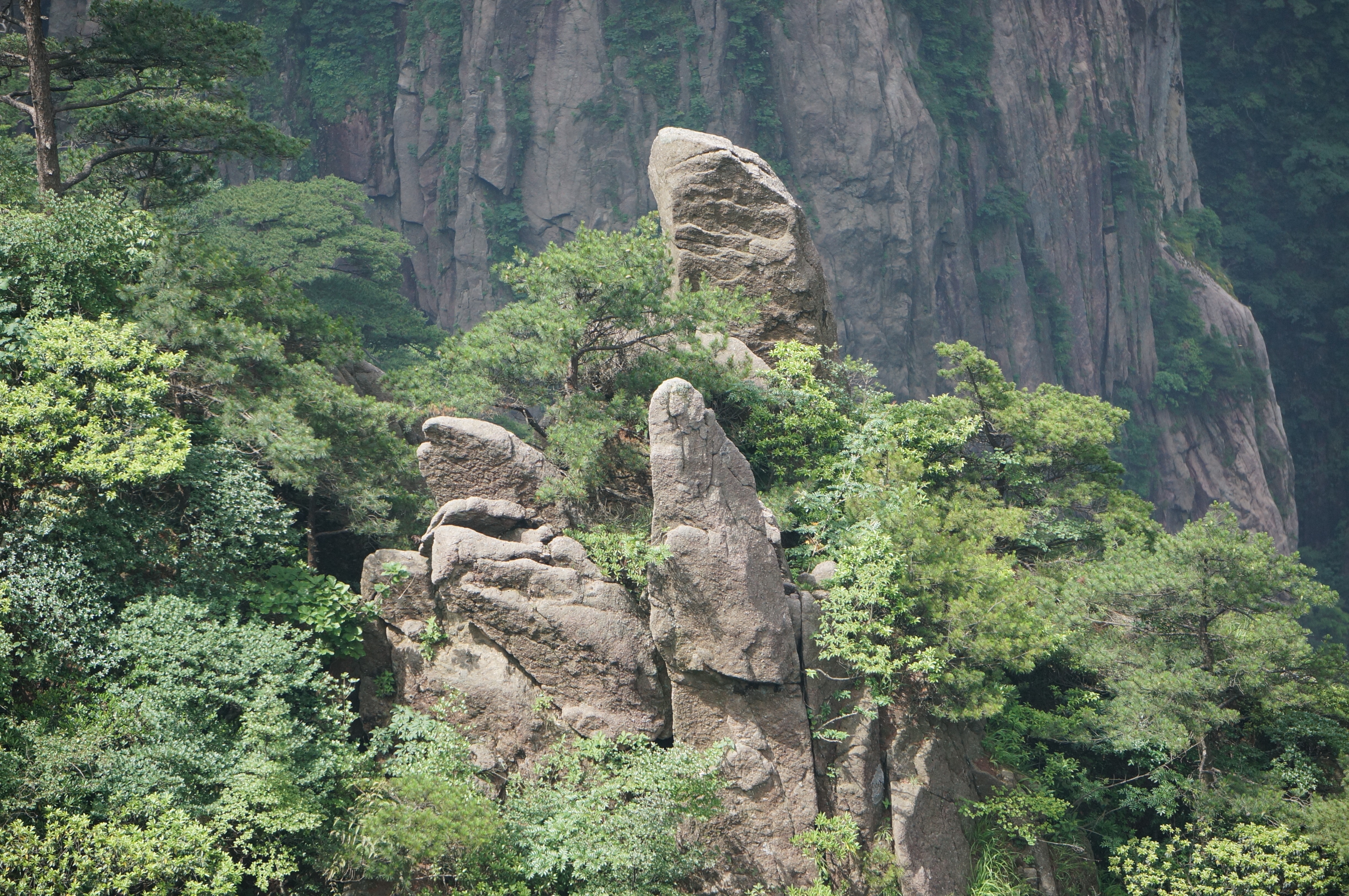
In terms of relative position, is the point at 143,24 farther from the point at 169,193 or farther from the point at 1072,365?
the point at 1072,365

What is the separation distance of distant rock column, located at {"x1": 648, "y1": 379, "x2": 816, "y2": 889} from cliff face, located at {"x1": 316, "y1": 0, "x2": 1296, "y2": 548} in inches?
1514

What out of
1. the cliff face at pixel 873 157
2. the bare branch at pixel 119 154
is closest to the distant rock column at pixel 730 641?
the bare branch at pixel 119 154

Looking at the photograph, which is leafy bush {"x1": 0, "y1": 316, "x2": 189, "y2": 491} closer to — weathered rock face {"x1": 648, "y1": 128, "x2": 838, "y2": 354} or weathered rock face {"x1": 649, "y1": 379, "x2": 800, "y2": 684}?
weathered rock face {"x1": 649, "y1": 379, "x2": 800, "y2": 684}

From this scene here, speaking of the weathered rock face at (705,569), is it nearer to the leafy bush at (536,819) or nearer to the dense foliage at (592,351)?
the leafy bush at (536,819)

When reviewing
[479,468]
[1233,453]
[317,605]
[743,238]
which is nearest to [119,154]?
[479,468]

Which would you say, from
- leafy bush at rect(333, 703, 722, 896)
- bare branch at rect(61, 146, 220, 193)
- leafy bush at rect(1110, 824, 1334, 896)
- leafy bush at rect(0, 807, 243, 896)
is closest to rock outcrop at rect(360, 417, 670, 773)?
leafy bush at rect(333, 703, 722, 896)

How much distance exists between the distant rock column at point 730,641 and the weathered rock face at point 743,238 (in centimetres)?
705

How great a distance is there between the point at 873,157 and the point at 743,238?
32116mm

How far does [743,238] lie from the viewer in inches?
799

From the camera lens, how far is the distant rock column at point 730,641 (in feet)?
42.4

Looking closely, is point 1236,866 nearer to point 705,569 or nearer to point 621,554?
point 705,569

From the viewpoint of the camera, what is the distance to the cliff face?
4997 cm

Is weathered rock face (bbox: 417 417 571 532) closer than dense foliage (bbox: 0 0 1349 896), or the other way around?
dense foliage (bbox: 0 0 1349 896)

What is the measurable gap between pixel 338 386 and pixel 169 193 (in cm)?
639
